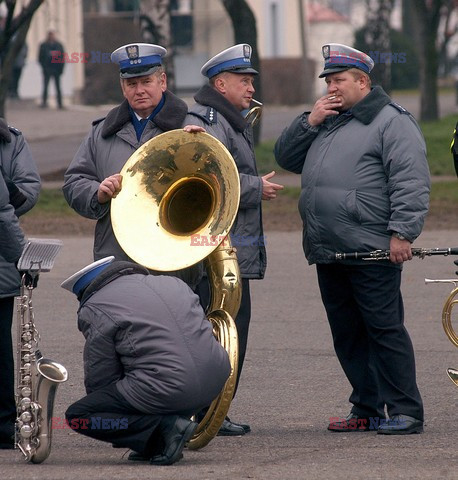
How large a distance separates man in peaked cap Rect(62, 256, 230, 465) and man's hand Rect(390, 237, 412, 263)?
1038 mm

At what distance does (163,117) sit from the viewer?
19.6ft

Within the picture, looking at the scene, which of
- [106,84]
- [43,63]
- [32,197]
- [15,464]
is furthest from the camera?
[106,84]

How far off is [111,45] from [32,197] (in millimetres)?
28475

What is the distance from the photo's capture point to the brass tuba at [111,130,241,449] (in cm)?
561

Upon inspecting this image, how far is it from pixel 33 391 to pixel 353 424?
5.63 feet

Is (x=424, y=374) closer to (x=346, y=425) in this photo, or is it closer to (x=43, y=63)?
(x=346, y=425)

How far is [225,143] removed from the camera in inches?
242

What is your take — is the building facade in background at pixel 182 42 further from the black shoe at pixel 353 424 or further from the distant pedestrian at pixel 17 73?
the black shoe at pixel 353 424

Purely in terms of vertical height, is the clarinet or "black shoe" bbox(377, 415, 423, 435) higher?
the clarinet

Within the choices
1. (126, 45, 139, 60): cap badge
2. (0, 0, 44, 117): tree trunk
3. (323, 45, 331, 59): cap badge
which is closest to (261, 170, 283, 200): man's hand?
(323, 45, 331, 59): cap badge

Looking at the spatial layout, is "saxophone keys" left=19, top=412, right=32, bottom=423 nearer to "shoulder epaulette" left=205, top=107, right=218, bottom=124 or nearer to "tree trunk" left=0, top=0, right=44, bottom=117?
"shoulder epaulette" left=205, top=107, right=218, bottom=124

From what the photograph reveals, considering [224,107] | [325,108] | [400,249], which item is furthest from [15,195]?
[400,249]

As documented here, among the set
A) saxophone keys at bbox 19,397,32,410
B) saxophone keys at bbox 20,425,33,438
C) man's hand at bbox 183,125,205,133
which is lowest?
saxophone keys at bbox 20,425,33,438

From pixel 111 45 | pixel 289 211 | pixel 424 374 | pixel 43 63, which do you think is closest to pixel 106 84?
pixel 111 45
